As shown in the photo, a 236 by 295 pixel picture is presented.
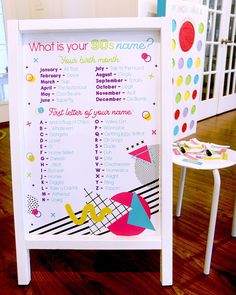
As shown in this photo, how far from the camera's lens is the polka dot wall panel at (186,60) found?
8.75 ft

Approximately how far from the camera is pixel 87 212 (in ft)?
3.79

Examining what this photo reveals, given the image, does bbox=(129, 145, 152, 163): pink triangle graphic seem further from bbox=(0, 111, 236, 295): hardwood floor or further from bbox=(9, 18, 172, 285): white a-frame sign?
bbox=(0, 111, 236, 295): hardwood floor

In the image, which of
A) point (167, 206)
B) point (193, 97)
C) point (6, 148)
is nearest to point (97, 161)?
point (167, 206)

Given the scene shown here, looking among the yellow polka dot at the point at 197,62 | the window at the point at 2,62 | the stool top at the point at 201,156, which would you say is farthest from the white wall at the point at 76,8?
the stool top at the point at 201,156

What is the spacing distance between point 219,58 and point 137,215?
333cm

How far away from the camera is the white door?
3691 millimetres

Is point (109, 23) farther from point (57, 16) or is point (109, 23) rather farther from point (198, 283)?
point (57, 16)

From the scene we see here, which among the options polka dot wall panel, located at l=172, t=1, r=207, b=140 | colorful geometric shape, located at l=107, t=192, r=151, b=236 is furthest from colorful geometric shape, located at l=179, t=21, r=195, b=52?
colorful geometric shape, located at l=107, t=192, r=151, b=236

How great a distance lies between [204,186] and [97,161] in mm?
1168

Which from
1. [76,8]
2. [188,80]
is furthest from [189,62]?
[76,8]

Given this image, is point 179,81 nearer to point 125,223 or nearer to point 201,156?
point 201,156

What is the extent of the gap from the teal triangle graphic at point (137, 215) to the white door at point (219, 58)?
114 inches

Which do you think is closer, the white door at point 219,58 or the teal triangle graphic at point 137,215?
the teal triangle graphic at point 137,215

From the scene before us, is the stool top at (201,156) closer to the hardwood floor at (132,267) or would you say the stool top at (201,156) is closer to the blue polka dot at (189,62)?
the hardwood floor at (132,267)
